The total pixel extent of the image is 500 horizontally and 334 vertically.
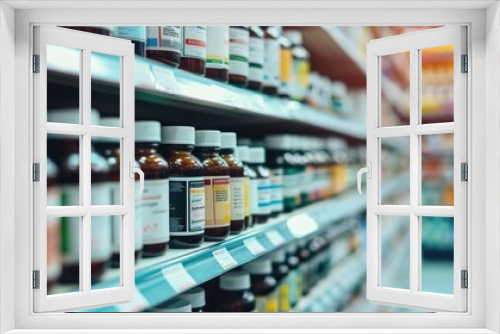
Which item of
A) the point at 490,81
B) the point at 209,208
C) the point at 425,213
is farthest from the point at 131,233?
the point at 490,81

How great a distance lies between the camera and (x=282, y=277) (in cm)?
246

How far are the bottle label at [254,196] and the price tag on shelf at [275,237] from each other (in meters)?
0.09

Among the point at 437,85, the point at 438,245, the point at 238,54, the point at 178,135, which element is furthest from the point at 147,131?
the point at 438,245

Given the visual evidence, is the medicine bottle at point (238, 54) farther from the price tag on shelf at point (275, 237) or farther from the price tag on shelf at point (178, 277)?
the price tag on shelf at point (178, 277)

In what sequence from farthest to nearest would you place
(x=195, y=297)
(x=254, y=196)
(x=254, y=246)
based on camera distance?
(x=254, y=196), (x=254, y=246), (x=195, y=297)

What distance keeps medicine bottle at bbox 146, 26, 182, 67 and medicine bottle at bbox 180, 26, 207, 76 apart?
0.09 m

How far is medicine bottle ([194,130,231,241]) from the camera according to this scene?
1.58m

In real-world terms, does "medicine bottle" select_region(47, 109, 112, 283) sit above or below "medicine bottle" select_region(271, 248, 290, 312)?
above

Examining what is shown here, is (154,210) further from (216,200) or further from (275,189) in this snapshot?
(275,189)

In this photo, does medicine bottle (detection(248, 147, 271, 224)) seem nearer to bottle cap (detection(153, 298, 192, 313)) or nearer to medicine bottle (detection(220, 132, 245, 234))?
medicine bottle (detection(220, 132, 245, 234))

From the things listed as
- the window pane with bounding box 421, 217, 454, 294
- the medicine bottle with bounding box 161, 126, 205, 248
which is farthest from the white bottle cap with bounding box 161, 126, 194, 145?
the window pane with bounding box 421, 217, 454, 294

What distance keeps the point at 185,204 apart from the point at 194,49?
1.36 ft

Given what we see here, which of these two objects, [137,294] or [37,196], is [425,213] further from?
[37,196]

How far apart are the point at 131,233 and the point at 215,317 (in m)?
0.26
